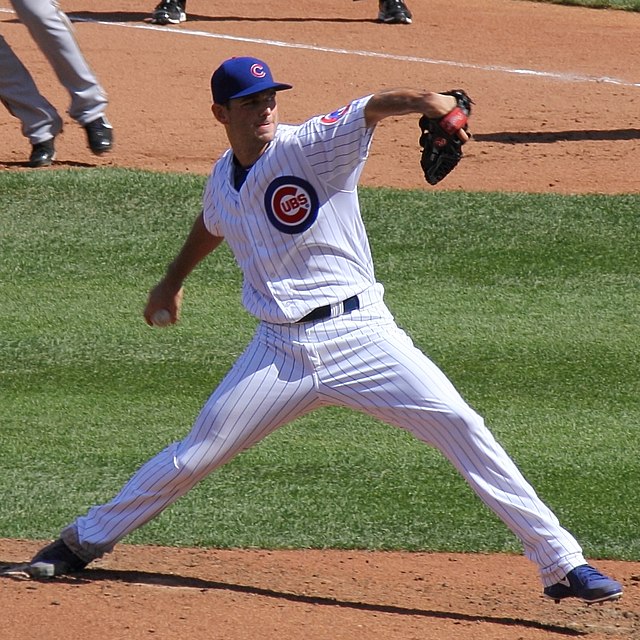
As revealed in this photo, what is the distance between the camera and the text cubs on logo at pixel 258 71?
4.16m

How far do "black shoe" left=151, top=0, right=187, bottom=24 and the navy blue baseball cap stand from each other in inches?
346

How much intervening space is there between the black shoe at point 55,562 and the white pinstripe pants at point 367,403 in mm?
522

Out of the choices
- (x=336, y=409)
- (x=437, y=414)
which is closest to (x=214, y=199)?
(x=437, y=414)

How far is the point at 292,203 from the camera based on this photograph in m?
4.08

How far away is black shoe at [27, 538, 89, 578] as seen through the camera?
4.43m

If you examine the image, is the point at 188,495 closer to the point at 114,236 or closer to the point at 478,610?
the point at 478,610

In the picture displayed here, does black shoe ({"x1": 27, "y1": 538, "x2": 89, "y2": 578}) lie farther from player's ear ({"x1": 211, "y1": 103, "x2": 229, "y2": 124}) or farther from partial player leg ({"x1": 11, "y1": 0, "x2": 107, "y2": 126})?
partial player leg ({"x1": 11, "y1": 0, "x2": 107, "y2": 126})

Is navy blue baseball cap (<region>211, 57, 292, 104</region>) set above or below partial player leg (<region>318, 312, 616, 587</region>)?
above

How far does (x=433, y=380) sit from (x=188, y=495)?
1.84 m

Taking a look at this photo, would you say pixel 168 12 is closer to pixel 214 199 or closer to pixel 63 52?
Result: pixel 63 52

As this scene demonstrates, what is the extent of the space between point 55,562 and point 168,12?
9096 mm

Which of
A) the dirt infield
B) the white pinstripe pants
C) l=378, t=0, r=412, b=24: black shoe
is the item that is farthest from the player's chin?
l=378, t=0, r=412, b=24: black shoe

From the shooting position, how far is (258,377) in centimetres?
418

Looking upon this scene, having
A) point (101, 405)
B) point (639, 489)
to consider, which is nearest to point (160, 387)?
point (101, 405)
